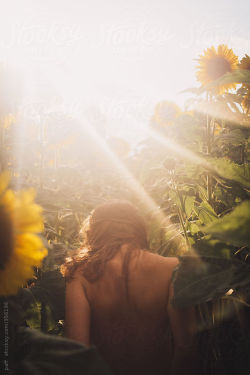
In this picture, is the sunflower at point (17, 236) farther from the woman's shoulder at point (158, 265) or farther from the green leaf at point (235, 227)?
the woman's shoulder at point (158, 265)

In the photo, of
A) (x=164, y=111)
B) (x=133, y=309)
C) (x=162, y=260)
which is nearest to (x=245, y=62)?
(x=162, y=260)

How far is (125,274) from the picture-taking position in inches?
65.9

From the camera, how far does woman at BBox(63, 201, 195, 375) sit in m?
1.51

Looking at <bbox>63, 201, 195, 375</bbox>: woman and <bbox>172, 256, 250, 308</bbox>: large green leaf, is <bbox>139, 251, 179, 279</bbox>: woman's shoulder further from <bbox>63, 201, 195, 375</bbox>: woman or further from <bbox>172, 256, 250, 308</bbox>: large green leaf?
<bbox>172, 256, 250, 308</bbox>: large green leaf

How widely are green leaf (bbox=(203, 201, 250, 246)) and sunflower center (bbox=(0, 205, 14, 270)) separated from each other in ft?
1.52

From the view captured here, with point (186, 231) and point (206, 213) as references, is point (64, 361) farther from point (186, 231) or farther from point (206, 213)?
point (186, 231)

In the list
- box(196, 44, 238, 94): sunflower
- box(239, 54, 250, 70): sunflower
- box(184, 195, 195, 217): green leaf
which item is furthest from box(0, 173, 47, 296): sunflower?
box(196, 44, 238, 94): sunflower

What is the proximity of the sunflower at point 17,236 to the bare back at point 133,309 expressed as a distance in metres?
0.96

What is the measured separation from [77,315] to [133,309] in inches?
12.3

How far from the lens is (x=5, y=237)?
2.38ft

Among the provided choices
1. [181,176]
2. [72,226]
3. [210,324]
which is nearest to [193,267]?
[210,324]

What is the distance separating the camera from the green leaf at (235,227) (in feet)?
2.03

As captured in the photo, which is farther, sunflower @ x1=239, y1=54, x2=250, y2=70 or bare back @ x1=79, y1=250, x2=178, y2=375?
sunflower @ x1=239, y1=54, x2=250, y2=70

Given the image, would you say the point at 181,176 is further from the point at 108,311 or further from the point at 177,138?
the point at 108,311
